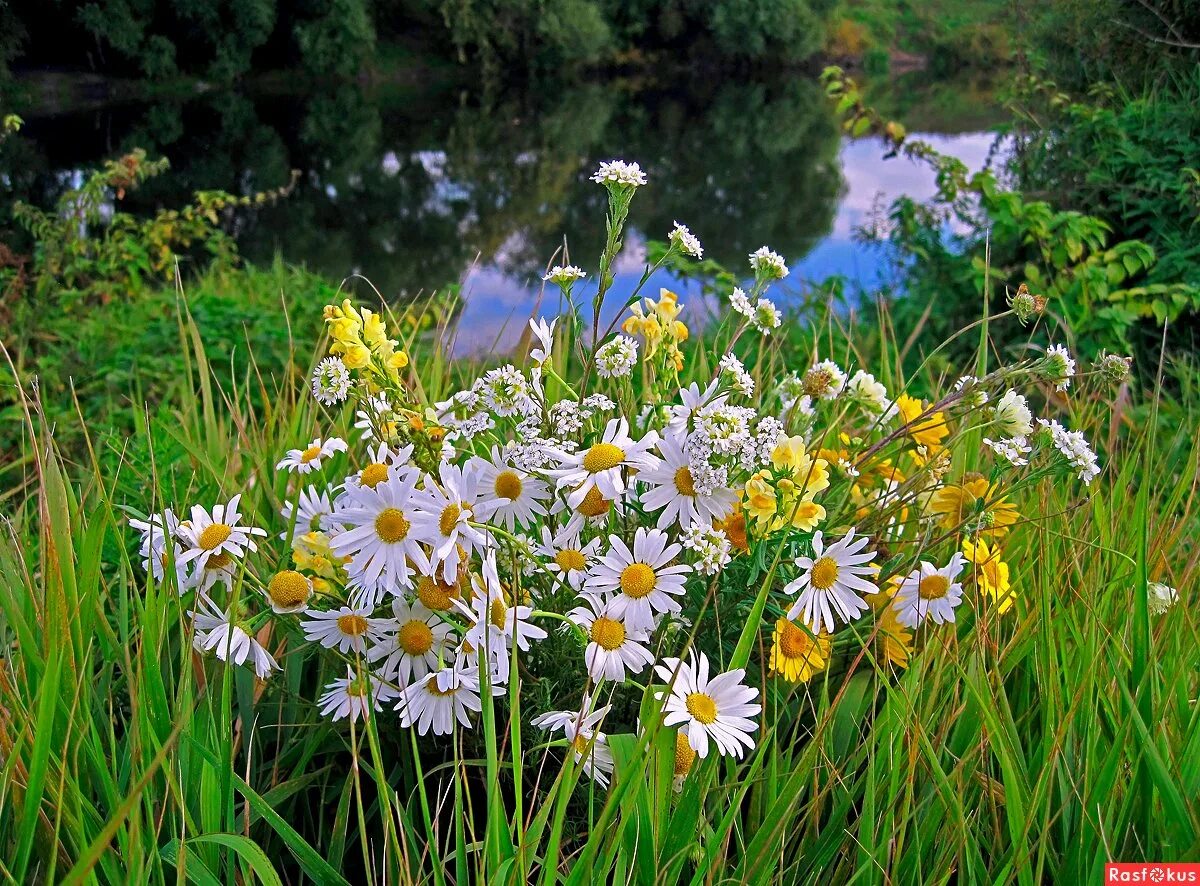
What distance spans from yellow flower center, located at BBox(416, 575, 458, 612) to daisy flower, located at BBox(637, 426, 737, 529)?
0.25 m

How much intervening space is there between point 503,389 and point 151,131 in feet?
62.2

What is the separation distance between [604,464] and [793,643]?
1.13 feet

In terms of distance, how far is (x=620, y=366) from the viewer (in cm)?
115

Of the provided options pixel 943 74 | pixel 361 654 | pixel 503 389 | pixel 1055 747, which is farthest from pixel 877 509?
pixel 943 74

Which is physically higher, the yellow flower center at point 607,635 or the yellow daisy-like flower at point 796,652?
the yellow flower center at point 607,635

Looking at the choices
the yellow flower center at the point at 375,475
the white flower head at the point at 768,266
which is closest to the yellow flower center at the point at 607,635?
the yellow flower center at the point at 375,475

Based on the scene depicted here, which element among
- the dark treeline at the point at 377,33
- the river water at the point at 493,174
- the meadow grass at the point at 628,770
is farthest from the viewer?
the dark treeline at the point at 377,33

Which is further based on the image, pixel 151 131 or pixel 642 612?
pixel 151 131

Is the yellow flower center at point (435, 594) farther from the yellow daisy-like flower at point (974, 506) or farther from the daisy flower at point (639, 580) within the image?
the yellow daisy-like flower at point (974, 506)

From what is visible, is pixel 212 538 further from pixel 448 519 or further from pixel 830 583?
pixel 830 583

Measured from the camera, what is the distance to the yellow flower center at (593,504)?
1.06 metres

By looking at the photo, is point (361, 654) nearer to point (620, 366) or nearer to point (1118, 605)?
point (620, 366)

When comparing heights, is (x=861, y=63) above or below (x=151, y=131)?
above

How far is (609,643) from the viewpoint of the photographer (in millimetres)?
1026
